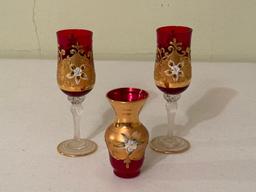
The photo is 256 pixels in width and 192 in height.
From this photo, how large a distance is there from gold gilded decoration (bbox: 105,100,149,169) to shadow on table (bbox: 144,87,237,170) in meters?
0.08

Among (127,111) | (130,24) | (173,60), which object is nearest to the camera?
(127,111)

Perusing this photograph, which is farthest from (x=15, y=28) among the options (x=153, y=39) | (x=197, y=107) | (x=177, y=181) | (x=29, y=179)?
(x=177, y=181)

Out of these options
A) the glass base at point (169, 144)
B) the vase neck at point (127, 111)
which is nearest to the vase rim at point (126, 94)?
the vase neck at point (127, 111)

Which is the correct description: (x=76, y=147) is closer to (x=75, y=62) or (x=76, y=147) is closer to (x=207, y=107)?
(x=75, y=62)

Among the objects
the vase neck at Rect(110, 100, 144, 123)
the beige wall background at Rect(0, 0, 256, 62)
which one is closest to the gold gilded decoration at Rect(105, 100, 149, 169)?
the vase neck at Rect(110, 100, 144, 123)

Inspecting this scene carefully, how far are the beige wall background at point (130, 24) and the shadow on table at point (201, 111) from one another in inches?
12.9

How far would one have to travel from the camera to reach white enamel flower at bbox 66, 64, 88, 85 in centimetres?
90

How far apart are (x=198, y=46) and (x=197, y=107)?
48cm

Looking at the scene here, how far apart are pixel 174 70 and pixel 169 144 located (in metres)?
0.17

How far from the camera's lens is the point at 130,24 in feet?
5.24

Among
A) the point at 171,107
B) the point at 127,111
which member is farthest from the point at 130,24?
the point at 127,111

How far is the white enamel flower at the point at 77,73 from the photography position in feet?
2.94

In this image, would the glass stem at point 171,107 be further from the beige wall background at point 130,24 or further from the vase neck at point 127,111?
the beige wall background at point 130,24

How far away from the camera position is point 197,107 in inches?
47.3
